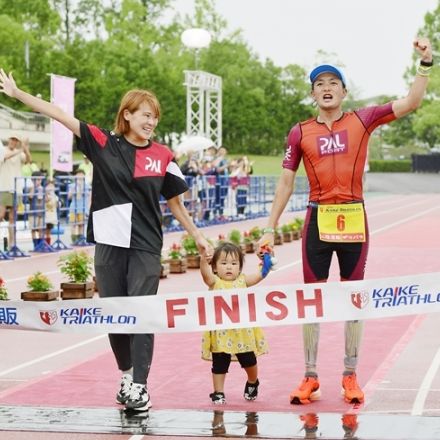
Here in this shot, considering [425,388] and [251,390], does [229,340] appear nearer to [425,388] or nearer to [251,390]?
[251,390]

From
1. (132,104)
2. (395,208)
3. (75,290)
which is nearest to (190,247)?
(75,290)

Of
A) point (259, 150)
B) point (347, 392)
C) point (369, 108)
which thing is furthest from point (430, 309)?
point (259, 150)

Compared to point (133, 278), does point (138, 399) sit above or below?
below

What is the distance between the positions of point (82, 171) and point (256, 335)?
18.9m

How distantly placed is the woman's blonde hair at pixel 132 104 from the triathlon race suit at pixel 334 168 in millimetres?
913

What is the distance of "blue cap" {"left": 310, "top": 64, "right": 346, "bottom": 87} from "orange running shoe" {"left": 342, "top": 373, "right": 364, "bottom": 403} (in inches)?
75.0

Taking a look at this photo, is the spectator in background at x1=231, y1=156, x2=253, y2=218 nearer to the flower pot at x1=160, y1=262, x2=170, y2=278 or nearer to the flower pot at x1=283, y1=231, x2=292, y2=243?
the flower pot at x1=283, y1=231, x2=292, y2=243

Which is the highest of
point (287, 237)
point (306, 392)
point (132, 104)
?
point (132, 104)

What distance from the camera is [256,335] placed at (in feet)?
26.0

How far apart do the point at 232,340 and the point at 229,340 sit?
19 millimetres

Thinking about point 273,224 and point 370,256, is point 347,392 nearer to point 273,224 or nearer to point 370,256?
point 273,224

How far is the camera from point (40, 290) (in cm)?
1327

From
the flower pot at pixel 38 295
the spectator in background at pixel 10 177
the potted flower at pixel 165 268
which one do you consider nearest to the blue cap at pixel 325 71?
the flower pot at pixel 38 295

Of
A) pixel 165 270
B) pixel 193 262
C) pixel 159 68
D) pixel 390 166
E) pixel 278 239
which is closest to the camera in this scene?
pixel 165 270
